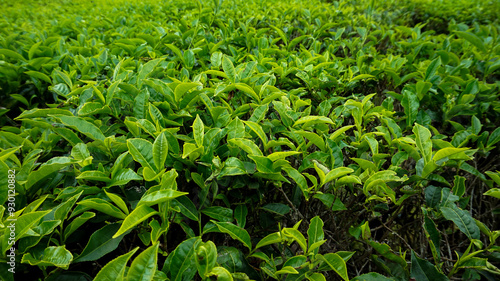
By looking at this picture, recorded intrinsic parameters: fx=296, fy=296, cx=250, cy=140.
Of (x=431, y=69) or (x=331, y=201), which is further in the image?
(x=431, y=69)

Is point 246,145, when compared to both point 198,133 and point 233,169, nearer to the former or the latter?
A: point 233,169

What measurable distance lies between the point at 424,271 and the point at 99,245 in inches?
50.0

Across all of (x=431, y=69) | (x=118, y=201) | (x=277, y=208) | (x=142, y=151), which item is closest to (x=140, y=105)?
(x=142, y=151)

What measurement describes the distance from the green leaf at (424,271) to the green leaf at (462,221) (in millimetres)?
288

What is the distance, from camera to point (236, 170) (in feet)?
4.20

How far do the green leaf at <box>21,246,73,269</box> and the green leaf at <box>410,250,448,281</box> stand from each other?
1.27 meters

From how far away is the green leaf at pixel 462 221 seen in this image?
133 cm

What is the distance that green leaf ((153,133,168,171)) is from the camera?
123 cm

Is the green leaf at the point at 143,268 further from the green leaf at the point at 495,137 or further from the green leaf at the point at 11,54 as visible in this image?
the green leaf at the point at 11,54

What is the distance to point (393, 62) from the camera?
2.47 metres

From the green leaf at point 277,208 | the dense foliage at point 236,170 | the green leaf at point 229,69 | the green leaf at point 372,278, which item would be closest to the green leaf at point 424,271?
the dense foliage at point 236,170

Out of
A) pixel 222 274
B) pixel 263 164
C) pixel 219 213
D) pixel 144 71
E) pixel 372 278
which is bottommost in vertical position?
pixel 372 278

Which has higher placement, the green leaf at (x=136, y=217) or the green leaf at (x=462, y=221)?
the green leaf at (x=136, y=217)

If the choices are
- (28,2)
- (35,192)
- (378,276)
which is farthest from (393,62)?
(28,2)
